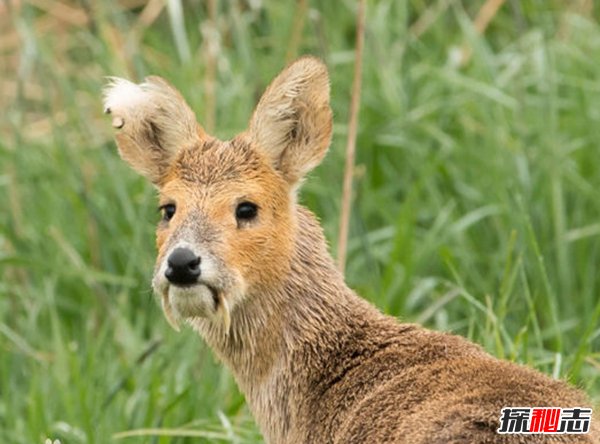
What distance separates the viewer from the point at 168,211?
411 centimetres

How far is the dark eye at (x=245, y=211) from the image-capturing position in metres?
4.03

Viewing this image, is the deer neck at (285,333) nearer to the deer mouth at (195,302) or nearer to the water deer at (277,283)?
the water deer at (277,283)

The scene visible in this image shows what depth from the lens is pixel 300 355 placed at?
4.18 meters

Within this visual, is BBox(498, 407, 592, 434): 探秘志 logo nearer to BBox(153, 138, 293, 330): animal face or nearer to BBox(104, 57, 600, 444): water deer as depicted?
BBox(104, 57, 600, 444): water deer

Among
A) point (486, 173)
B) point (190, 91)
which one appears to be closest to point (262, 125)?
point (486, 173)

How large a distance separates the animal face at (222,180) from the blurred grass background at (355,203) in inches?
32.6

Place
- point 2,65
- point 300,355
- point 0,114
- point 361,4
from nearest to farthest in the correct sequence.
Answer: point 300,355 → point 361,4 → point 0,114 → point 2,65

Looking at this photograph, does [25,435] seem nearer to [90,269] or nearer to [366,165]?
[90,269]

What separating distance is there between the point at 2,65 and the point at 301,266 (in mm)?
4630

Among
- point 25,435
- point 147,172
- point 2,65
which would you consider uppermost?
point 2,65

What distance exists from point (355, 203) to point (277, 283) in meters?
2.02

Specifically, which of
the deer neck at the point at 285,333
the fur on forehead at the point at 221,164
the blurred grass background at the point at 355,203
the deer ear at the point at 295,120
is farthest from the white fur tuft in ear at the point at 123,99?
the blurred grass background at the point at 355,203

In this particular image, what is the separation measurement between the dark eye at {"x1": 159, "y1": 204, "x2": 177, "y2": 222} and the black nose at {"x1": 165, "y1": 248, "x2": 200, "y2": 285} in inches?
12.5

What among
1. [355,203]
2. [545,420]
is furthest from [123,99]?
[355,203]
